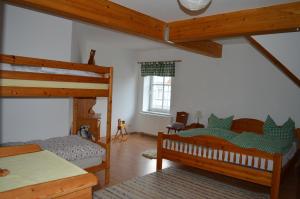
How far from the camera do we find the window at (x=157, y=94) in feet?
20.7

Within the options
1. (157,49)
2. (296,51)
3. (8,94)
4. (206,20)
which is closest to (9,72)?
(8,94)

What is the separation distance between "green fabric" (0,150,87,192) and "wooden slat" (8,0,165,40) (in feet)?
4.39

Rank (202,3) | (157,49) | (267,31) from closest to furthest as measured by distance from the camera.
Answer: (202,3) < (267,31) < (157,49)

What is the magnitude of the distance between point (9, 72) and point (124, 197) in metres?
1.87

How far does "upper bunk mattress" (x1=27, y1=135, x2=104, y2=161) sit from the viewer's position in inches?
112

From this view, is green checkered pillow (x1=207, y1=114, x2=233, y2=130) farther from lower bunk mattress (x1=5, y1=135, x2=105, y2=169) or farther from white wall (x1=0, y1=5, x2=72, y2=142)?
white wall (x1=0, y1=5, x2=72, y2=142)

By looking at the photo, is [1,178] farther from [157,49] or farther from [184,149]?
[157,49]

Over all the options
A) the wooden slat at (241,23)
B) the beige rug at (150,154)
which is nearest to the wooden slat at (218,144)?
the beige rug at (150,154)

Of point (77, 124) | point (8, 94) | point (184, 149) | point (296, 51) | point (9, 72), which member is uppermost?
point (296, 51)

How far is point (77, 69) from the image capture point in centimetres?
300

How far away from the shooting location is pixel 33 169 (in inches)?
55.2

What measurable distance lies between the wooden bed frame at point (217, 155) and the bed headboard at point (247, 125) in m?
1.64

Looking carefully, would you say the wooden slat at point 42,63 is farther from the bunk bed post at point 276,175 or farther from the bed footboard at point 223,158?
the bunk bed post at point 276,175

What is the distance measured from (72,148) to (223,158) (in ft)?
6.68
